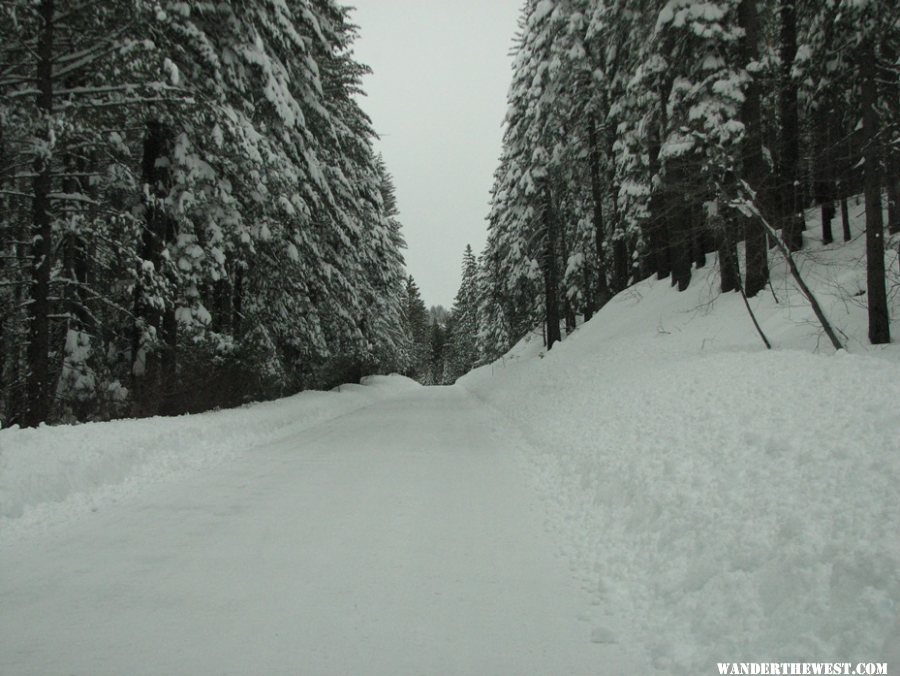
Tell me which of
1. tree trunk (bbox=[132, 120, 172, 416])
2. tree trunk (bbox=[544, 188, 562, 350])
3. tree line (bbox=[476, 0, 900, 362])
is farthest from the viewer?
tree trunk (bbox=[544, 188, 562, 350])


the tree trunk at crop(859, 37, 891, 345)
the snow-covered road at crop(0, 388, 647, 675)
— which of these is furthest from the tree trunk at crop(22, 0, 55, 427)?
the tree trunk at crop(859, 37, 891, 345)

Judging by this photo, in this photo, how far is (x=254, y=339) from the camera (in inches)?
592

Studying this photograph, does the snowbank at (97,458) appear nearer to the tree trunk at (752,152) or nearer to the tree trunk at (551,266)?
the tree trunk at (752,152)

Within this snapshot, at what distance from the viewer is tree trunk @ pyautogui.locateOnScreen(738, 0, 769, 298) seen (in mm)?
12422

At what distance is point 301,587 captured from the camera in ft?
12.5

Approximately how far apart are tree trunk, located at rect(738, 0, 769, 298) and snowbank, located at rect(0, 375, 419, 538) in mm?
12114

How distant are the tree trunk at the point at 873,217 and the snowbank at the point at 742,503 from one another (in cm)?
44

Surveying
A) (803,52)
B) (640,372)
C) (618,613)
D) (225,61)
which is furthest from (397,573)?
(803,52)

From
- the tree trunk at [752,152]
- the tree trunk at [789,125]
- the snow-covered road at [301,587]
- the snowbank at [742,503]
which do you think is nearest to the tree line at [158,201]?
the snow-covered road at [301,587]

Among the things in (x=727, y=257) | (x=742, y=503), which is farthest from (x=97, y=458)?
(x=727, y=257)

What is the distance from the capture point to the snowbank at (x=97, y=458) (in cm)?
564

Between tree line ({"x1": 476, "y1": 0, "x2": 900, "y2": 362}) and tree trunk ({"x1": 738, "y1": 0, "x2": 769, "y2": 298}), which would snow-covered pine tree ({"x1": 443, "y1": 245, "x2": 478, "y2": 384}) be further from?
tree trunk ({"x1": 738, "y1": 0, "x2": 769, "y2": 298})

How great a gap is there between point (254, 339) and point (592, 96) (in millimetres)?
16180

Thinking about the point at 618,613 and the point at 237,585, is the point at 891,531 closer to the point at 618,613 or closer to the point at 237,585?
the point at 618,613
